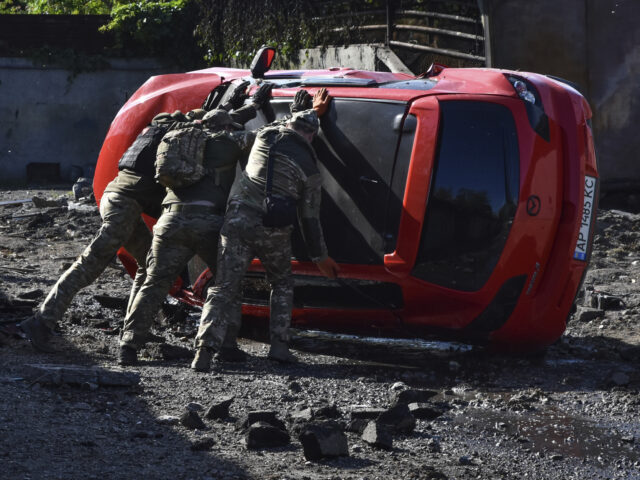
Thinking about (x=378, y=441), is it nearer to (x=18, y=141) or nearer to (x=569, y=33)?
(x=569, y=33)

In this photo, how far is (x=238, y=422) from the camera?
489 centimetres

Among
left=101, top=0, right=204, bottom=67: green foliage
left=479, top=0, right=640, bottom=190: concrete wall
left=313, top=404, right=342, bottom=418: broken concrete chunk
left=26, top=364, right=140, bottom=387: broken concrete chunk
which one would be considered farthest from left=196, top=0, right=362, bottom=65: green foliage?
left=313, top=404, right=342, bottom=418: broken concrete chunk

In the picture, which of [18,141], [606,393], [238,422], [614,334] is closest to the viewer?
[238,422]

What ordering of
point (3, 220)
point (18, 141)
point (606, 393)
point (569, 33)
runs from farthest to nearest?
1. point (18, 141)
2. point (3, 220)
3. point (569, 33)
4. point (606, 393)

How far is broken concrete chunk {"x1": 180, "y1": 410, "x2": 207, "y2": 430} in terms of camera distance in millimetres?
4848

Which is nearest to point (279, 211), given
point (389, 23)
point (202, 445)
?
point (202, 445)

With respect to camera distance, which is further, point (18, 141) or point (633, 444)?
A: point (18, 141)

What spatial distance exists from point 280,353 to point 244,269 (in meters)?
0.57

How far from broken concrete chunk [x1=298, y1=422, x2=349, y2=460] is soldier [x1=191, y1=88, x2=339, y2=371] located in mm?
1789

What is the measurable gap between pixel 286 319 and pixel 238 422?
1503 mm

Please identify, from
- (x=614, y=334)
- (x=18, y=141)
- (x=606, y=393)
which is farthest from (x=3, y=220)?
(x=606, y=393)

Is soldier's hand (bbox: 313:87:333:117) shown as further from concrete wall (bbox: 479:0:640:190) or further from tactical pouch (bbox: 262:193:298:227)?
concrete wall (bbox: 479:0:640:190)

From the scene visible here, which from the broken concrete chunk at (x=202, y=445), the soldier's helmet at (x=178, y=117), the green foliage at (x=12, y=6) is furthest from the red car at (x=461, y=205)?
the green foliage at (x=12, y=6)

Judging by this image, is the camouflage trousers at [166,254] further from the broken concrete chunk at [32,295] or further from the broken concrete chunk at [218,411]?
the broken concrete chunk at [32,295]
